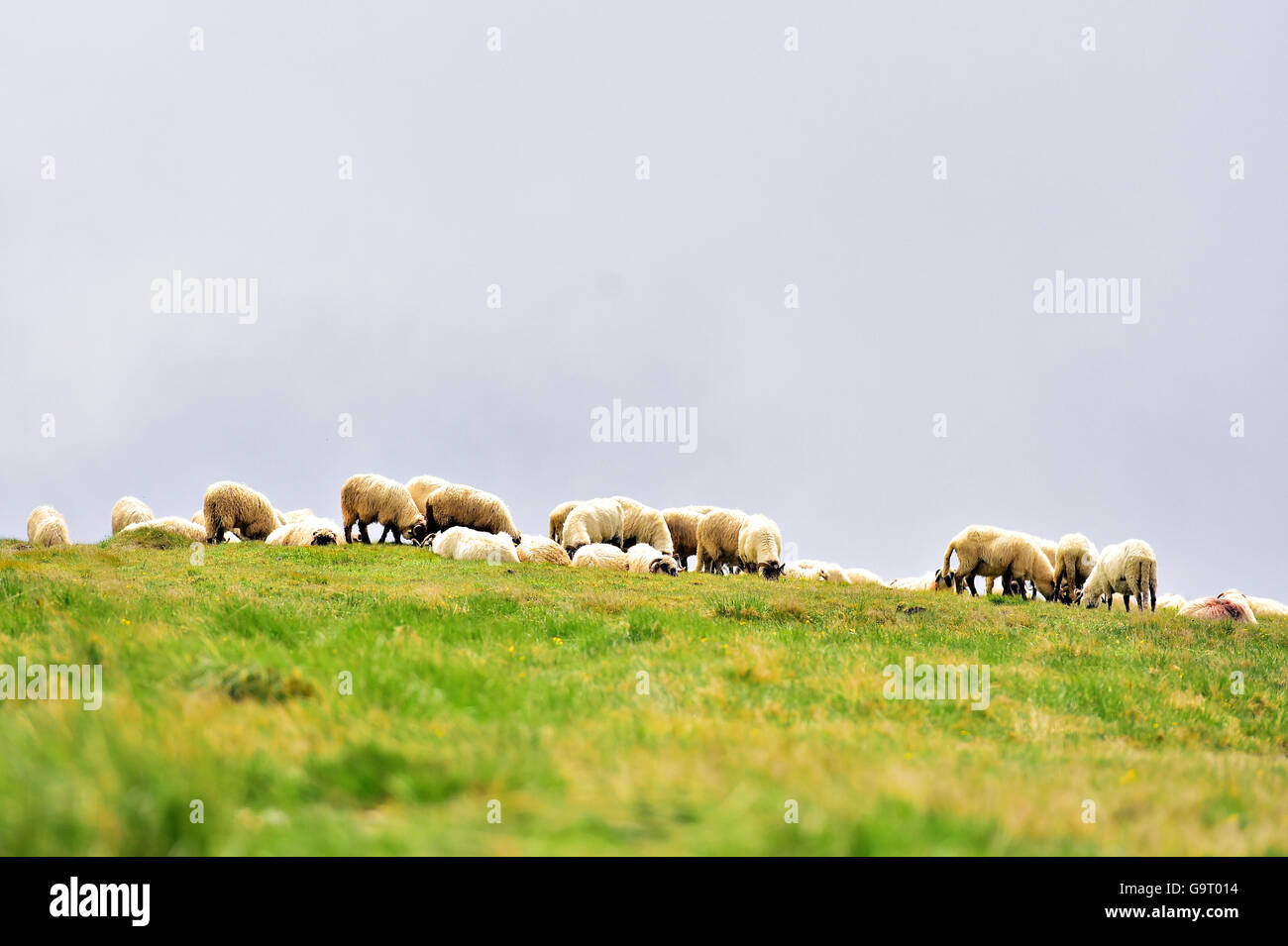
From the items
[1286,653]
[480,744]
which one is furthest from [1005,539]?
[480,744]

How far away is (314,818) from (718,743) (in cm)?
222

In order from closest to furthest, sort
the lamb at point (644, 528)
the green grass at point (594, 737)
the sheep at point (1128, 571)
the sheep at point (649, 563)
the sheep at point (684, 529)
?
1. the green grass at point (594, 737)
2. the sheep at point (1128, 571)
3. the sheep at point (649, 563)
4. the lamb at point (644, 528)
5. the sheep at point (684, 529)

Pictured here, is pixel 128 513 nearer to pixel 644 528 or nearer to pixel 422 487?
pixel 422 487

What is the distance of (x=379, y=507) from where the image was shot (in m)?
35.3

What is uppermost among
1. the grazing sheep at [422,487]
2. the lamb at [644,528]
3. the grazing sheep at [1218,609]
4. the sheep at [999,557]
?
the grazing sheep at [422,487]

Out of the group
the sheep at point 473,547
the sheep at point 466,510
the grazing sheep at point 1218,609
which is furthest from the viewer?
the sheep at point 466,510

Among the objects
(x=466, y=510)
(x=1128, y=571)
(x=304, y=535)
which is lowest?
(x=1128, y=571)

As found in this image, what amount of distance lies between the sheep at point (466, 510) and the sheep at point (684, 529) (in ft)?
33.3

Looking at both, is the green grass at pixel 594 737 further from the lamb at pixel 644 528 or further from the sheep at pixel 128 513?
the sheep at pixel 128 513

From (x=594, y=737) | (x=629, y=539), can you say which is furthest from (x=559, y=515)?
(x=594, y=737)

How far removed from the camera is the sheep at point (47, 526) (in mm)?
47875

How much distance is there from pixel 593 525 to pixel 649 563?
346 inches

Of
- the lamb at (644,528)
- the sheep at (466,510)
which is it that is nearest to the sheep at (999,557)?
the lamb at (644,528)

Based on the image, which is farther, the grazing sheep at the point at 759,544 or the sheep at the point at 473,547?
the grazing sheep at the point at 759,544
